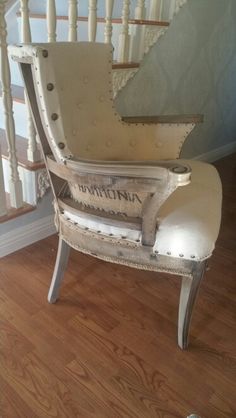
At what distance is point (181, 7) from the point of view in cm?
185

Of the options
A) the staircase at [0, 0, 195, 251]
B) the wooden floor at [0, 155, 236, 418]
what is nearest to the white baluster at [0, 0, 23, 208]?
the staircase at [0, 0, 195, 251]

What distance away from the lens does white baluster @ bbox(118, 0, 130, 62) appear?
1.54 m

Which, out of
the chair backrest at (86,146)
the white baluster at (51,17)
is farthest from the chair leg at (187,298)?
the white baluster at (51,17)

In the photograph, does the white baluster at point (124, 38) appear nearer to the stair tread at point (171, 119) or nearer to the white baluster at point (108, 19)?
the white baluster at point (108, 19)

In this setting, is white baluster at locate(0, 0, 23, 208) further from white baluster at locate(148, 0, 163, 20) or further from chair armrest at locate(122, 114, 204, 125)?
white baluster at locate(148, 0, 163, 20)

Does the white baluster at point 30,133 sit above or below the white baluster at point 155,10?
below

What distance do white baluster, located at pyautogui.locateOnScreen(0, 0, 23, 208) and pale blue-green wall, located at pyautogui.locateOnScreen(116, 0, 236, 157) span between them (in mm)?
657

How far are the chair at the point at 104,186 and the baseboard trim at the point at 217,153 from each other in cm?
143

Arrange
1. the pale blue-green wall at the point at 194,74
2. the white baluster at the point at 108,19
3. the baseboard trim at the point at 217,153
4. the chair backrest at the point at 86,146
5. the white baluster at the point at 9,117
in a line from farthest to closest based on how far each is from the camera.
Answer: the baseboard trim at the point at 217,153 → the pale blue-green wall at the point at 194,74 → the white baluster at the point at 108,19 → the white baluster at the point at 9,117 → the chair backrest at the point at 86,146

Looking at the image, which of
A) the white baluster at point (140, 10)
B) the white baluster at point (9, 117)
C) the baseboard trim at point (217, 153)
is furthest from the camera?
the baseboard trim at point (217, 153)

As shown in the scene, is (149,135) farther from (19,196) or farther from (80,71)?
(19,196)

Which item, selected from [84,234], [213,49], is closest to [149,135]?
[84,234]

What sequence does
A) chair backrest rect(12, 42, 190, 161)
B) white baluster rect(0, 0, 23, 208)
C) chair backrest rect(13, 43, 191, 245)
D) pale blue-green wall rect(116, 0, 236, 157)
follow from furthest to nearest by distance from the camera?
pale blue-green wall rect(116, 0, 236, 157)
white baluster rect(0, 0, 23, 208)
chair backrest rect(12, 42, 190, 161)
chair backrest rect(13, 43, 191, 245)

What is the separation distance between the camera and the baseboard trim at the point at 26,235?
1.53 m
